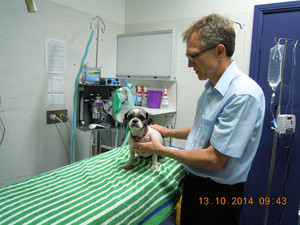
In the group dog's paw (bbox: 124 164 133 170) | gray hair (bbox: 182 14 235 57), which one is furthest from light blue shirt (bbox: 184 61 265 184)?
dog's paw (bbox: 124 164 133 170)

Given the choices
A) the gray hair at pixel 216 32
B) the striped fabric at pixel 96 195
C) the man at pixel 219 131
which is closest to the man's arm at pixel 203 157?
the man at pixel 219 131

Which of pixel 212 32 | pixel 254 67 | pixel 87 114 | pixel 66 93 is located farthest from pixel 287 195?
pixel 66 93

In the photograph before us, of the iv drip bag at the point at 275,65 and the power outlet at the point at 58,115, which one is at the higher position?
the iv drip bag at the point at 275,65

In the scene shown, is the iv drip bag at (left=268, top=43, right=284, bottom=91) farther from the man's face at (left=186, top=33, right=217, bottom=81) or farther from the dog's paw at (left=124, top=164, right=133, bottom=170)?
the dog's paw at (left=124, top=164, right=133, bottom=170)

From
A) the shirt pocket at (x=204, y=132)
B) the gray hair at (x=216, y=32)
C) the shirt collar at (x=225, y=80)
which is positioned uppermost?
the gray hair at (x=216, y=32)

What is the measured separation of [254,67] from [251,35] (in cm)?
31

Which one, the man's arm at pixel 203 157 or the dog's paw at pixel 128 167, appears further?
the dog's paw at pixel 128 167

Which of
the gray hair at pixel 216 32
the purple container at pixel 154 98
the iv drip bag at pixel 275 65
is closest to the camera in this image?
the gray hair at pixel 216 32

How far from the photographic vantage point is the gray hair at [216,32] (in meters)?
0.97

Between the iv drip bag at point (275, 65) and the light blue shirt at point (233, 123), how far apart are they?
41.2 inches

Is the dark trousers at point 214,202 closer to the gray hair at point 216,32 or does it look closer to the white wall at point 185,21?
the gray hair at point 216,32

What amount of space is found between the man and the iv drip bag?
102 cm

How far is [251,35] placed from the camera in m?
2.08

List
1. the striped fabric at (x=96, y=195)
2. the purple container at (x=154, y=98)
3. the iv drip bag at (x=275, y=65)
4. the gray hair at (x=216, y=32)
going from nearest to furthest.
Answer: the striped fabric at (x=96, y=195)
the gray hair at (x=216, y=32)
the iv drip bag at (x=275, y=65)
the purple container at (x=154, y=98)
